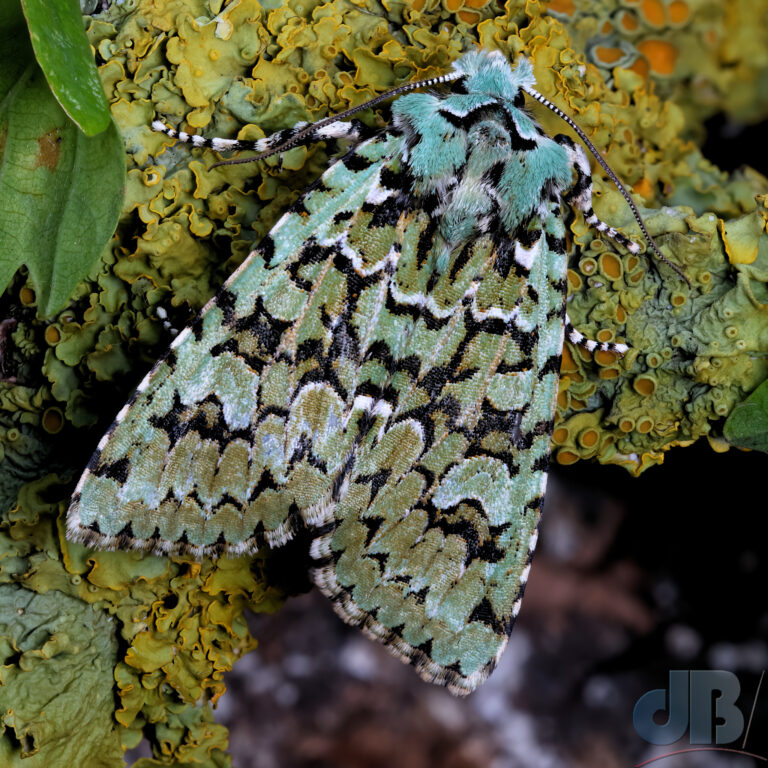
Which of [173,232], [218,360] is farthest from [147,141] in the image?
[218,360]

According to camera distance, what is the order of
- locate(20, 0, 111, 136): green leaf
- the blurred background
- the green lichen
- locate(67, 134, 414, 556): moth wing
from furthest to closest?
1. the blurred background
2. the green lichen
3. locate(67, 134, 414, 556): moth wing
4. locate(20, 0, 111, 136): green leaf

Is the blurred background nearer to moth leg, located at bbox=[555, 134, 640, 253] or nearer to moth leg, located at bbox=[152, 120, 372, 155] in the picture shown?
moth leg, located at bbox=[555, 134, 640, 253]

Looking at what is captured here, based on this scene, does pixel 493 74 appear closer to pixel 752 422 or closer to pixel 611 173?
pixel 611 173

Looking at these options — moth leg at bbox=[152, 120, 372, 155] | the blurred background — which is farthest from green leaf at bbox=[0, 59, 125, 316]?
the blurred background

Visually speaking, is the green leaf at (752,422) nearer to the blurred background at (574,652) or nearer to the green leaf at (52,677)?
the blurred background at (574,652)

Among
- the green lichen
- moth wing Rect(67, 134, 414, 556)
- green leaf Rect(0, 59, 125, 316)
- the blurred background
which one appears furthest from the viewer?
the blurred background

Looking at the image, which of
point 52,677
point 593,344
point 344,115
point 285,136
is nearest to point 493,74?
point 344,115

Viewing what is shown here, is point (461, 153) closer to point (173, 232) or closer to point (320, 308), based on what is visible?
point (320, 308)

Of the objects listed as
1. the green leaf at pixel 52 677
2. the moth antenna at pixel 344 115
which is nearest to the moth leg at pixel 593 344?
the moth antenna at pixel 344 115
